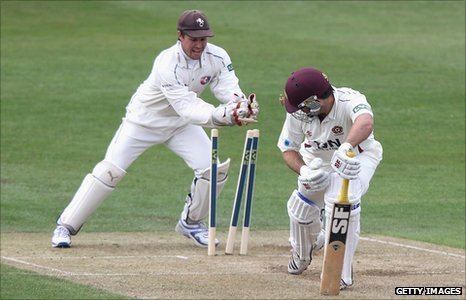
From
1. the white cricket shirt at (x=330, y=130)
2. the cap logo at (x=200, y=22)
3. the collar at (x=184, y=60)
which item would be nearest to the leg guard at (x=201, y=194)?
the collar at (x=184, y=60)

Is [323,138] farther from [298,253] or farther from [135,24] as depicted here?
[135,24]

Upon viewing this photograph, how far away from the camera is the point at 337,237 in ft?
26.8

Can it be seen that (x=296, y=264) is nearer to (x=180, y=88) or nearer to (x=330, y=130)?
(x=330, y=130)

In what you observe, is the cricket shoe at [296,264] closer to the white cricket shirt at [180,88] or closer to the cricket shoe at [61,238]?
the white cricket shirt at [180,88]

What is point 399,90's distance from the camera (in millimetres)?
22156

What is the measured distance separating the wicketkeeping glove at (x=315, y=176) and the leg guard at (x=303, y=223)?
14.3 inches

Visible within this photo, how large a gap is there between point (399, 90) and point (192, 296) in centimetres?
1427

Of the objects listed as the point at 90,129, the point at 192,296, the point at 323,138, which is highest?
the point at 323,138

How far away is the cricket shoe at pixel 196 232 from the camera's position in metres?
11.0

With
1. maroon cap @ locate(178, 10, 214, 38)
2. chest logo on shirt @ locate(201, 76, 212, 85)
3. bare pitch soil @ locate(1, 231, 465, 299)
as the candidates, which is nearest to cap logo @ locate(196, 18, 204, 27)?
maroon cap @ locate(178, 10, 214, 38)

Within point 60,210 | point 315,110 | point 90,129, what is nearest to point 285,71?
point 90,129

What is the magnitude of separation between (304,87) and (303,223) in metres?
1.15

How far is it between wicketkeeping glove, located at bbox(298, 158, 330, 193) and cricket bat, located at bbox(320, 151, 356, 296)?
15.4 inches

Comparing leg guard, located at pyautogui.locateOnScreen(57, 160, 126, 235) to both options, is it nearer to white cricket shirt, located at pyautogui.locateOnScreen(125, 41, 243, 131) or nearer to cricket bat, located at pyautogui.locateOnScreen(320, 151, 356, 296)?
white cricket shirt, located at pyautogui.locateOnScreen(125, 41, 243, 131)
